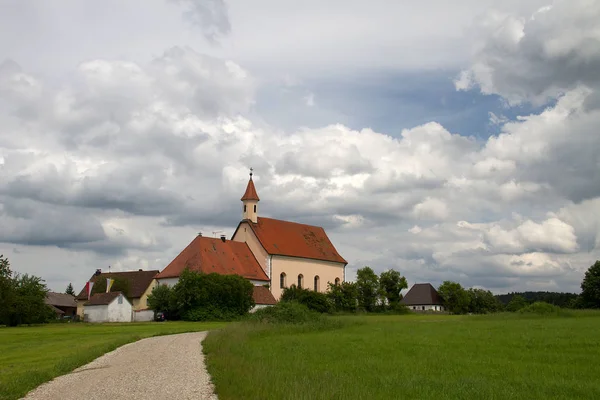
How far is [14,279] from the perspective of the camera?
2633 inches

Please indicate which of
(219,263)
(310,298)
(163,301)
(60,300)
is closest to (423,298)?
(310,298)

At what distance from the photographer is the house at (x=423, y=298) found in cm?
11638

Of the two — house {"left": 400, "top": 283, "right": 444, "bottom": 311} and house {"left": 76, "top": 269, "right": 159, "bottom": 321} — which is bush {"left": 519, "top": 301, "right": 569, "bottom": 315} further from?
house {"left": 400, "top": 283, "right": 444, "bottom": 311}

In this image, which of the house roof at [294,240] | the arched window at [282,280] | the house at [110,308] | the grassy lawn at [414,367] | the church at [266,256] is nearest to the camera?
the grassy lawn at [414,367]

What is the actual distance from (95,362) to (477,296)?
83.4 meters

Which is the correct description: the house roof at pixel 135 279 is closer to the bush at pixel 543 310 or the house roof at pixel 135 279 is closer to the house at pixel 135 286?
the house at pixel 135 286

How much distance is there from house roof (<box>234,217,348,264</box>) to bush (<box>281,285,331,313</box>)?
8.32 meters

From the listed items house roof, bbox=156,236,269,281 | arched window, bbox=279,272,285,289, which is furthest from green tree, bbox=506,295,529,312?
house roof, bbox=156,236,269,281

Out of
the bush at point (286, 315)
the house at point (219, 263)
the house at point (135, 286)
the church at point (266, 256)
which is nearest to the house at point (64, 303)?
the house at point (135, 286)

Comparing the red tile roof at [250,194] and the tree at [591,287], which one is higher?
the red tile roof at [250,194]

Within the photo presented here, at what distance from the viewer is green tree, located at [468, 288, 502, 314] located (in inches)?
3770

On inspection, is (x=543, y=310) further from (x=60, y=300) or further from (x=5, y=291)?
(x=60, y=300)

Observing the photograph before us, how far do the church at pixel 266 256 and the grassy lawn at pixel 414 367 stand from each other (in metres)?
46.2

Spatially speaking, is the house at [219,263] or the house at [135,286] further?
the house at [135,286]
